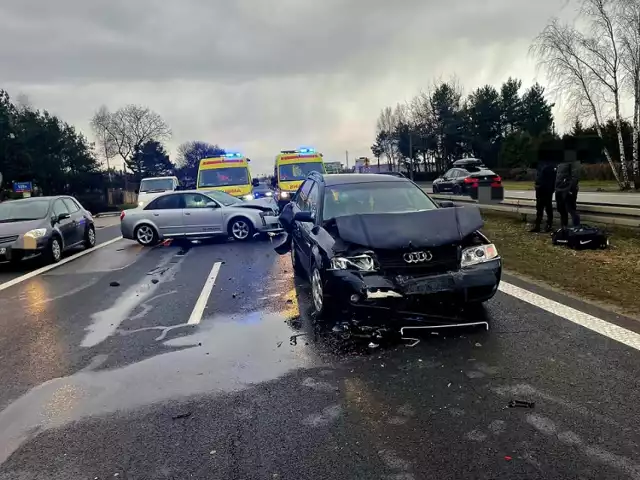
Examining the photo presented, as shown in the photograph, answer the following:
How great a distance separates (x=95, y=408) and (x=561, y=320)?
4.59m

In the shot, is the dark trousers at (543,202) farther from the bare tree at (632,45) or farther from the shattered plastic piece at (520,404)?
the bare tree at (632,45)

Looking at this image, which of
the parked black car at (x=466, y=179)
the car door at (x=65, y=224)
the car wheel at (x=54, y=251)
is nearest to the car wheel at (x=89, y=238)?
the car door at (x=65, y=224)

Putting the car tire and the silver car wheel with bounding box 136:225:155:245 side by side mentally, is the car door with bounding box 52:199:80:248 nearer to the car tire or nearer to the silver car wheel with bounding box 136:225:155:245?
the silver car wheel with bounding box 136:225:155:245

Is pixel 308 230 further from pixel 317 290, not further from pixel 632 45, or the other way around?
pixel 632 45

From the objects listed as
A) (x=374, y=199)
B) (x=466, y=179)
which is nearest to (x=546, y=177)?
(x=374, y=199)

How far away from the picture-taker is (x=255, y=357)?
15.9 ft

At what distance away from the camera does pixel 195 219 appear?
14008 mm

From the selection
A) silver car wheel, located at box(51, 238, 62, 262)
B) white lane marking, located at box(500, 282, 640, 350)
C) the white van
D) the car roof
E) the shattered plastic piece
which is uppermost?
the white van

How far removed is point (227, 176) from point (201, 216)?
17.0 ft

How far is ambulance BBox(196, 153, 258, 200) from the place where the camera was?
61.1ft

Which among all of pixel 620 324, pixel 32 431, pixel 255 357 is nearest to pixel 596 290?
pixel 620 324

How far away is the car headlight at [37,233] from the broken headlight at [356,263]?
8.45 metres

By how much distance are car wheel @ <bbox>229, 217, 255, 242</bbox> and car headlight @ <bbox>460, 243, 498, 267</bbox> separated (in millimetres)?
9170

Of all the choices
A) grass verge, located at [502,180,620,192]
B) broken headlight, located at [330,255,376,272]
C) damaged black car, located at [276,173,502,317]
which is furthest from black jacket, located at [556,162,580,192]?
grass verge, located at [502,180,620,192]
